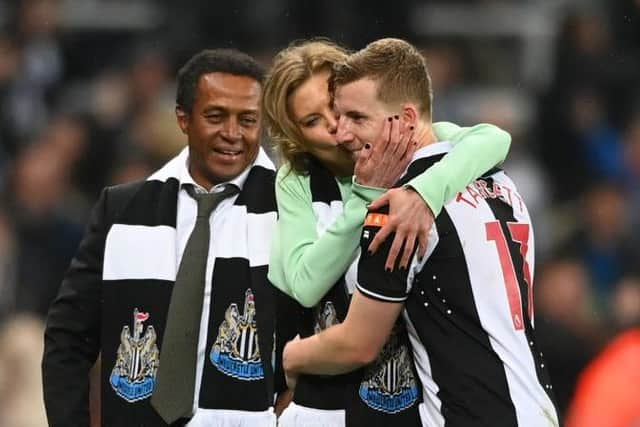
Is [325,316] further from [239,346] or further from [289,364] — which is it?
[239,346]

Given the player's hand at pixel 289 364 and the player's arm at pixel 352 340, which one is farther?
the player's hand at pixel 289 364

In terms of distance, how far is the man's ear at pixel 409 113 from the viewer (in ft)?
13.5

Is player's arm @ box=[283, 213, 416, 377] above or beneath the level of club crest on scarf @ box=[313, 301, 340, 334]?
above

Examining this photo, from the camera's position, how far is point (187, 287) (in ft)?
15.3

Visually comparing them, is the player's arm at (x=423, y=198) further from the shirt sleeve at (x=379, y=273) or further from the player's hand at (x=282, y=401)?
the player's hand at (x=282, y=401)

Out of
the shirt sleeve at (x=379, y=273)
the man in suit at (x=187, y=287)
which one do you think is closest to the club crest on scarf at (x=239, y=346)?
the man in suit at (x=187, y=287)

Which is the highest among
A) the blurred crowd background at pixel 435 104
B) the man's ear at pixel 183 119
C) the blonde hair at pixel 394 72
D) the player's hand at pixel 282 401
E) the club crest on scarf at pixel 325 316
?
the blonde hair at pixel 394 72

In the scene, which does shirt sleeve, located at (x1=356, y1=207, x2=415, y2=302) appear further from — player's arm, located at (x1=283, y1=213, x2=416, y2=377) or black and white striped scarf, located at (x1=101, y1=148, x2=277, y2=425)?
black and white striped scarf, located at (x1=101, y1=148, x2=277, y2=425)

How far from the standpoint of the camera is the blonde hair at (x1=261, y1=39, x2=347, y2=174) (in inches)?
175

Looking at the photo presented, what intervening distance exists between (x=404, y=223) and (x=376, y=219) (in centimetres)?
8

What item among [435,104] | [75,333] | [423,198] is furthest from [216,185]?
[435,104]

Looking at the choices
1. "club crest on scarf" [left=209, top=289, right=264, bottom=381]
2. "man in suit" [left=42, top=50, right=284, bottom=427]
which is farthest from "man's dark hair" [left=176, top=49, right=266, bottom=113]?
"club crest on scarf" [left=209, top=289, right=264, bottom=381]

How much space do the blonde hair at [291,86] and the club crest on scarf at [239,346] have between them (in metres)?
0.45

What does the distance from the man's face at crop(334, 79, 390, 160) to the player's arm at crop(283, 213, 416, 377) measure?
25 cm
